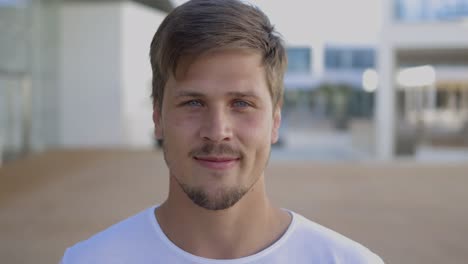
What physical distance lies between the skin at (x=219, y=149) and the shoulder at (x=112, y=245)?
0.07 m

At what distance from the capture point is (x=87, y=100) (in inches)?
876

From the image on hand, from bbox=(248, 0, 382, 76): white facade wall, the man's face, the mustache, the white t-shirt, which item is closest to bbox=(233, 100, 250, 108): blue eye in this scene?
the man's face

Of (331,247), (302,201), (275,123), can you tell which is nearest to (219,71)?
(275,123)

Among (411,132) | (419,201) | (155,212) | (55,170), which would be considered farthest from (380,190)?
(411,132)

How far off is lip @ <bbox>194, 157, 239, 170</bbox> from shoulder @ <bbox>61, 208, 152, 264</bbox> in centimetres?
24

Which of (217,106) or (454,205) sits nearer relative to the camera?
(217,106)

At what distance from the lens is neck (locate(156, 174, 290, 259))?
1473 mm

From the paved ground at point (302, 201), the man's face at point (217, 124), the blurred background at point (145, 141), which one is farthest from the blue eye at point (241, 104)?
the paved ground at point (302, 201)

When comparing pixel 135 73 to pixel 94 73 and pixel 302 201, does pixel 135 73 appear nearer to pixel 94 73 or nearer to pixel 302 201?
pixel 94 73

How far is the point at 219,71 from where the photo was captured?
1.39 meters

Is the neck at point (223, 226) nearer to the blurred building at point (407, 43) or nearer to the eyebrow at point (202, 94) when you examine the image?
the eyebrow at point (202, 94)

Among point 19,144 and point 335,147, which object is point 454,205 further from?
point 335,147

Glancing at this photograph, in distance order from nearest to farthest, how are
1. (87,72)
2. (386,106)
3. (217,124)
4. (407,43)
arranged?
1. (217,124)
2. (407,43)
3. (386,106)
4. (87,72)

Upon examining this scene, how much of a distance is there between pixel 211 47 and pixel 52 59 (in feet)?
69.3
